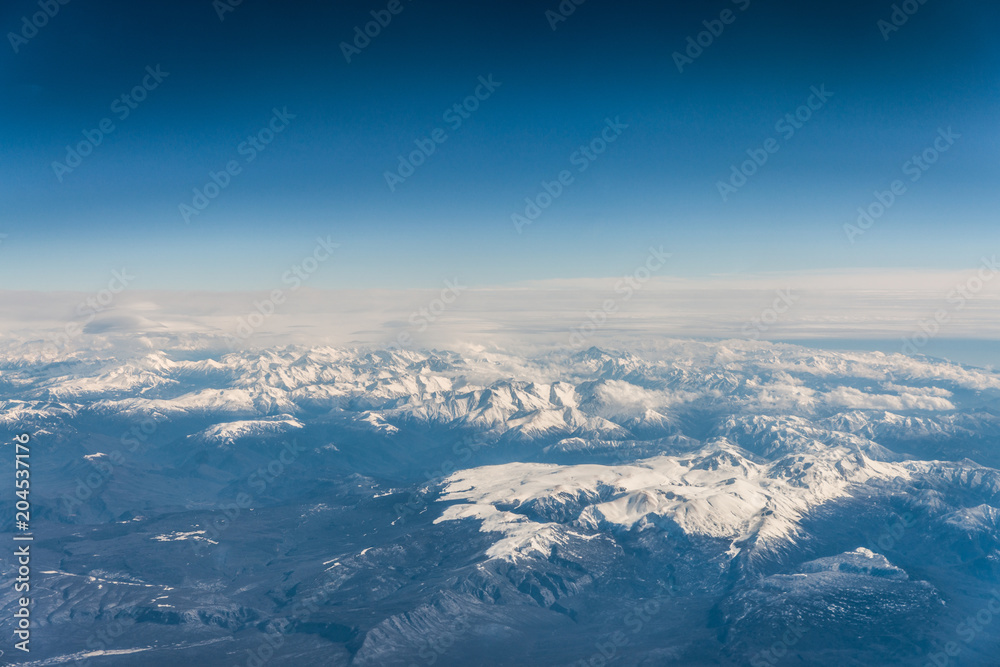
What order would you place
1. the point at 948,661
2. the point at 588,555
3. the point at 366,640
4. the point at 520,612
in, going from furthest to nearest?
the point at 588,555 < the point at 520,612 < the point at 366,640 < the point at 948,661

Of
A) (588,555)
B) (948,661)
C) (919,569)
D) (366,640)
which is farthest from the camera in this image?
(588,555)

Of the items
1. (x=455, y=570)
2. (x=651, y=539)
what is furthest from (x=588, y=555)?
(x=455, y=570)

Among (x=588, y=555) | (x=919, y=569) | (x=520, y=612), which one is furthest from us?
(x=588, y=555)

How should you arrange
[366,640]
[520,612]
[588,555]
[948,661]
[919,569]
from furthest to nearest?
[588,555]
[919,569]
[520,612]
[366,640]
[948,661]

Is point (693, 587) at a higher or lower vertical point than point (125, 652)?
lower

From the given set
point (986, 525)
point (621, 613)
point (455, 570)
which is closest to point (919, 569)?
point (986, 525)

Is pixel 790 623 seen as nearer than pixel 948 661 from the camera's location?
No

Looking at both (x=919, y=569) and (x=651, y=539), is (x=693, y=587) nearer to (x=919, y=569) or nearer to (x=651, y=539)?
(x=651, y=539)

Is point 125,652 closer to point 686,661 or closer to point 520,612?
point 520,612

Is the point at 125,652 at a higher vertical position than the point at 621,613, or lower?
higher
